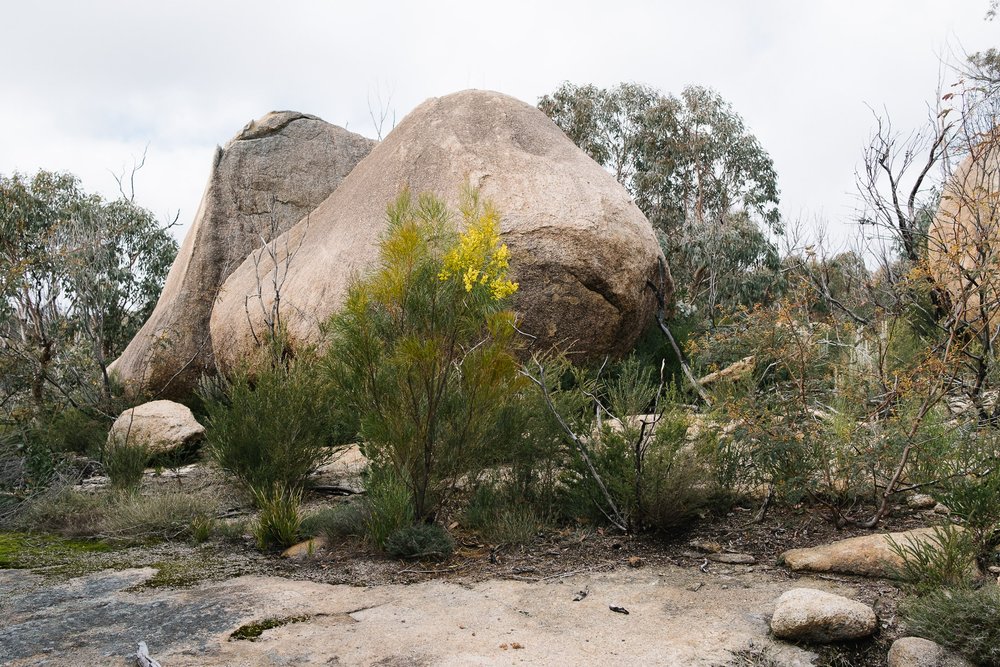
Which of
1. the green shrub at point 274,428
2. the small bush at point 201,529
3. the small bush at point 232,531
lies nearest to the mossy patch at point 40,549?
the small bush at point 201,529

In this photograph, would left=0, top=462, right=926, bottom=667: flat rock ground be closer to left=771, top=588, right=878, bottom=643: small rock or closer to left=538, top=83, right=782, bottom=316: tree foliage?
left=771, top=588, right=878, bottom=643: small rock

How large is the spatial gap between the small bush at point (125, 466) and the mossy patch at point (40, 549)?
1232 mm

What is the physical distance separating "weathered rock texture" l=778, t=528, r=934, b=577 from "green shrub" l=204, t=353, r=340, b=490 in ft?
12.7

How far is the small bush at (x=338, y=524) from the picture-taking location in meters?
5.47

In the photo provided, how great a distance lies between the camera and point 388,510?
5.17 metres

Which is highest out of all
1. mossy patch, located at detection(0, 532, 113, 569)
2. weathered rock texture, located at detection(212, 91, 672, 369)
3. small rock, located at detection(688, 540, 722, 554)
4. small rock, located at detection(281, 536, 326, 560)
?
weathered rock texture, located at detection(212, 91, 672, 369)

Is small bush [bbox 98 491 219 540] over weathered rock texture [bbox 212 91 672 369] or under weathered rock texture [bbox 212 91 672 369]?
under

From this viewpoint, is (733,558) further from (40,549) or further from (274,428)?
(40,549)

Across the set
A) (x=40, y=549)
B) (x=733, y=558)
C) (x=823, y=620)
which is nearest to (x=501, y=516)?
(x=733, y=558)

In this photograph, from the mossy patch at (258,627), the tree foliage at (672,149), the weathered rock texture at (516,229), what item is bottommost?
the mossy patch at (258,627)

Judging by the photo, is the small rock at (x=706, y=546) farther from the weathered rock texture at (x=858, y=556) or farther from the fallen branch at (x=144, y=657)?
the fallen branch at (x=144, y=657)

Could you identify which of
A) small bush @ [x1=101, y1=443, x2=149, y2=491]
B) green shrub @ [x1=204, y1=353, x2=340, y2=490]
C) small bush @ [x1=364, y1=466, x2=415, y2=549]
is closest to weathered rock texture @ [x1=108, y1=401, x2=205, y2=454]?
small bush @ [x1=101, y1=443, x2=149, y2=491]

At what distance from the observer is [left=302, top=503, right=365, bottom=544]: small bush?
17.9ft

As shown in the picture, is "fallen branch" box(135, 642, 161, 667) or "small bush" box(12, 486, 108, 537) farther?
"small bush" box(12, 486, 108, 537)
